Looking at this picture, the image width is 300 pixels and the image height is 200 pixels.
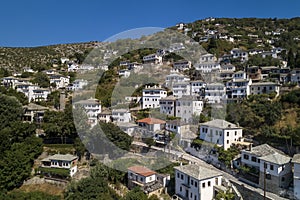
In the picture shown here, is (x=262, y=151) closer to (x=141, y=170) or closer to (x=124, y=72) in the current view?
(x=141, y=170)

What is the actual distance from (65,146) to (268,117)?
18.9 meters

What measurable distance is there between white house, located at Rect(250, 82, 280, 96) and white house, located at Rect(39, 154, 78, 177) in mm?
20307

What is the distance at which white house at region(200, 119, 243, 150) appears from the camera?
1944cm

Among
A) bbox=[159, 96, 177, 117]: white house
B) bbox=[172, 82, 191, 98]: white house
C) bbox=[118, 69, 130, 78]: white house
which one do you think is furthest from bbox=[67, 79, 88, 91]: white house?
bbox=[172, 82, 191, 98]: white house

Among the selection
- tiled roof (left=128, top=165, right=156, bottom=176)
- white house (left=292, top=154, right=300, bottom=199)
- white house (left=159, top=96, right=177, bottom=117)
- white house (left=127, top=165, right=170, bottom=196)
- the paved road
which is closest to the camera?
white house (left=292, top=154, right=300, bottom=199)

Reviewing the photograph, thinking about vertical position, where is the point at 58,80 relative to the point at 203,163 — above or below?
above

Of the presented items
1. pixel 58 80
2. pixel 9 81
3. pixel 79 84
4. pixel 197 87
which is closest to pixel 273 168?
pixel 197 87

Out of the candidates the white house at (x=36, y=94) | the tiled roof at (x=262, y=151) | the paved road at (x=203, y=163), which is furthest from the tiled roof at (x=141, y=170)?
the white house at (x=36, y=94)

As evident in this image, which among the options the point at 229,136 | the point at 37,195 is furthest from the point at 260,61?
the point at 37,195

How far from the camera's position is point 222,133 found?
63.8 ft

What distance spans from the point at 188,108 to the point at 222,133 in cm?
723

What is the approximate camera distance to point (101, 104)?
104 feet

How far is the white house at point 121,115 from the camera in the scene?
93.5ft

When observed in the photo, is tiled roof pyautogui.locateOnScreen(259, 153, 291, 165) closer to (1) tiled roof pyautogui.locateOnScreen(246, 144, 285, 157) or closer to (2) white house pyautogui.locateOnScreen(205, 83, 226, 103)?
(1) tiled roof pyautogui.locateOnScreen(246, 144, 285, 157)
